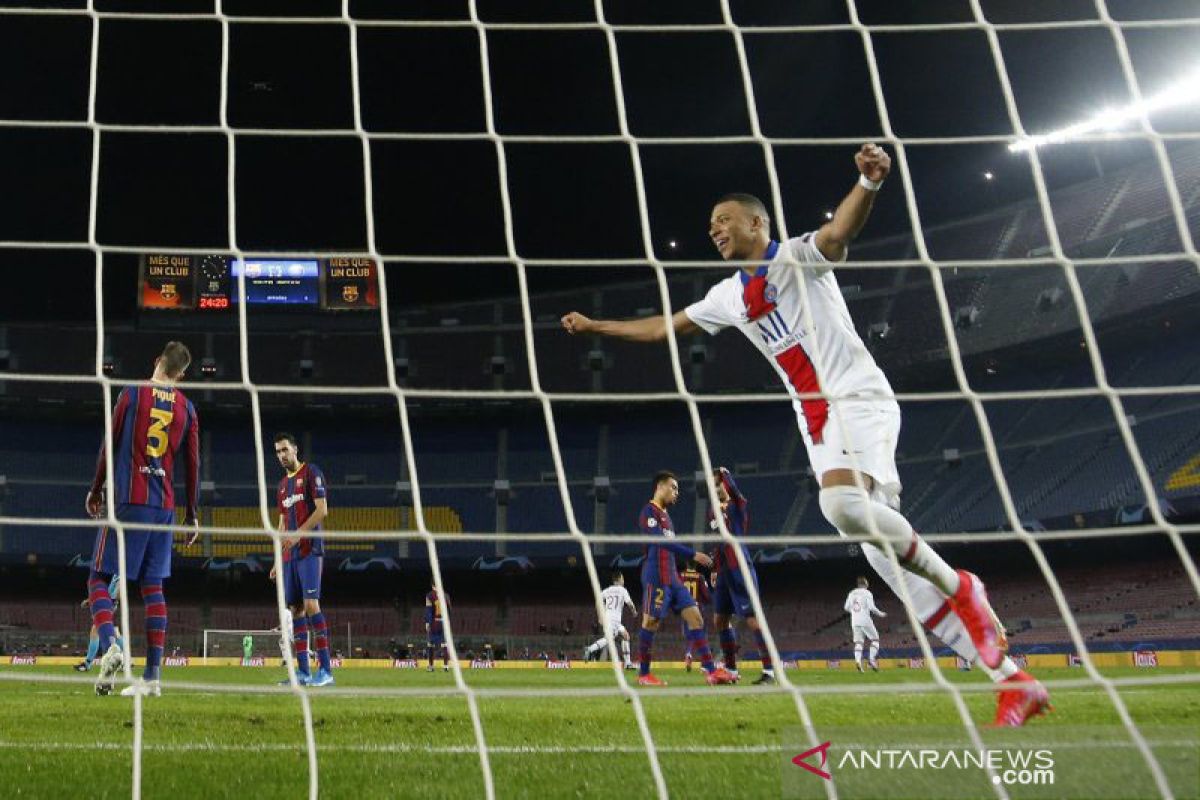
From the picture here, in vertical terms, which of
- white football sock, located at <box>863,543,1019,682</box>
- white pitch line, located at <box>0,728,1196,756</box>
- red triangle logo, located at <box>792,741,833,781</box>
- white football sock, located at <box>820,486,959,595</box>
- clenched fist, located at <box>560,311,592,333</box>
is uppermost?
clenched fist, located at <box>560,311,592,333</box>

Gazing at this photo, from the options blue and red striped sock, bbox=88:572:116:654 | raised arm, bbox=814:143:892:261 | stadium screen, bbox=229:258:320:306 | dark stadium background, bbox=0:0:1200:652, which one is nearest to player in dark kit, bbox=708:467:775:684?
blue and red striped sock, bbox=88:572:116:654

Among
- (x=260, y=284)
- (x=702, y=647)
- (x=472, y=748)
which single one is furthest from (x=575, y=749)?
(x=260, y=284)

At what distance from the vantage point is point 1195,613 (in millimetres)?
19094

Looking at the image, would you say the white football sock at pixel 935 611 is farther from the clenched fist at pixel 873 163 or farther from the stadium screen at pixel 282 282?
the stadium screen at pixel 282 282

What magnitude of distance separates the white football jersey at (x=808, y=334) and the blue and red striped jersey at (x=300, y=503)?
379 cm

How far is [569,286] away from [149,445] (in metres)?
22.2

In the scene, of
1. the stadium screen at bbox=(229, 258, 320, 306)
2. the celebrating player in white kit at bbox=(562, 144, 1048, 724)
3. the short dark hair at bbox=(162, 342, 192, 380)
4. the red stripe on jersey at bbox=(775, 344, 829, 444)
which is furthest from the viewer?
the stadium screen at bbox=(229, 258, 320, 306)

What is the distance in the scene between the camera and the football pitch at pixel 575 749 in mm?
2396

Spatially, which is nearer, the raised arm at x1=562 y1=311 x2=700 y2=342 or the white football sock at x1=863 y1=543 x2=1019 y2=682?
the white football sock at x1=863 y1=543 x2=1019 y2=682

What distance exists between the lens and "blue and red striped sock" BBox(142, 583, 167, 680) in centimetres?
511

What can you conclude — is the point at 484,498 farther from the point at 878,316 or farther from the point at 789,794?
the point at 789,794

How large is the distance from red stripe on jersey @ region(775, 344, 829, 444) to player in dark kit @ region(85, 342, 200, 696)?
293 cm

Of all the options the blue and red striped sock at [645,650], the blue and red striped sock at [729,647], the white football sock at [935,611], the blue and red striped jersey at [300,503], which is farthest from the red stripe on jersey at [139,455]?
the blue and red striped sock at [729,647]

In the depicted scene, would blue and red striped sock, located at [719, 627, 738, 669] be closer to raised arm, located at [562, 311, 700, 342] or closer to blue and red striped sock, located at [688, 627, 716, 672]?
blue and red striped sock, located at [688, 627, 716, 672]
